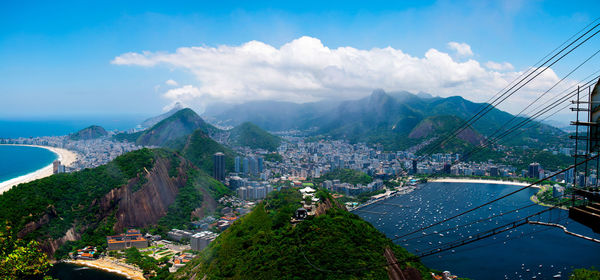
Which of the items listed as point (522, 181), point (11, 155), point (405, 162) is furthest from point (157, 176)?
point (11, 155)

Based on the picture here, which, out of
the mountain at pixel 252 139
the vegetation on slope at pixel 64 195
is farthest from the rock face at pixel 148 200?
the mountain at pixel 252 139

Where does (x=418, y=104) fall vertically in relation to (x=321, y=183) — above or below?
above

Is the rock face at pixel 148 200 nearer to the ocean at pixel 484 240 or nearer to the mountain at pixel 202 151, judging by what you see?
the mountain at pixel 202 151

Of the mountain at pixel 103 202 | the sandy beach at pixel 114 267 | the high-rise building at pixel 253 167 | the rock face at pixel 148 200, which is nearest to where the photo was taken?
the sandy beach at pixel 114 267

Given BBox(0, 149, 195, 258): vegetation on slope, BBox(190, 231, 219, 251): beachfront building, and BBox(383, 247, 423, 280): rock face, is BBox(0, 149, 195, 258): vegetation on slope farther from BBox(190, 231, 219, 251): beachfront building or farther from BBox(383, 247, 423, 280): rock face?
BBox(383, 247, 423, 280): rock face

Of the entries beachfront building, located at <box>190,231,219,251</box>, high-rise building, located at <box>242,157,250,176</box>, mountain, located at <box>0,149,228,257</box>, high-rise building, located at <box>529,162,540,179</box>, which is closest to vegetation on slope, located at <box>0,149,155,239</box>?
mountain, located at <box>0,149,228,257</box>

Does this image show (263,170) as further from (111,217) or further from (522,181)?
(522,181)
